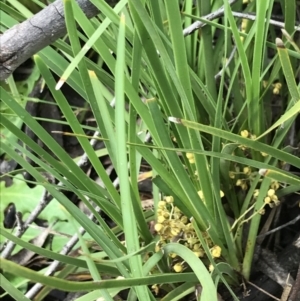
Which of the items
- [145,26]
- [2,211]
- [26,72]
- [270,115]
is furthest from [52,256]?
[26,72]

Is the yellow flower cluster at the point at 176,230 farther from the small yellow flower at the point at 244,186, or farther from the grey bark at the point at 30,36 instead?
the grey bark at the point at 30,36

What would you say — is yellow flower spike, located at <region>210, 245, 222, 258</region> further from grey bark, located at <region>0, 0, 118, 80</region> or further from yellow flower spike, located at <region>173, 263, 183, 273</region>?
grey bark, located at <region>0, 0, 118, 80</region>

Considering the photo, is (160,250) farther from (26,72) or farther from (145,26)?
(26,72)

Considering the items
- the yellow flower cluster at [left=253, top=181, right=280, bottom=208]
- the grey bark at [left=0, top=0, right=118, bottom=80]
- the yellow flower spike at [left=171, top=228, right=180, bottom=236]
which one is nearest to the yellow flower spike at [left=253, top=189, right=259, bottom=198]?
the yellow flower cluster at [left=253, top=181, right=280, bottom=208]

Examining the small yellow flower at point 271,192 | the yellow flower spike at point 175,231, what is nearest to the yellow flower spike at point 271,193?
the small yellow flower at point 271,192

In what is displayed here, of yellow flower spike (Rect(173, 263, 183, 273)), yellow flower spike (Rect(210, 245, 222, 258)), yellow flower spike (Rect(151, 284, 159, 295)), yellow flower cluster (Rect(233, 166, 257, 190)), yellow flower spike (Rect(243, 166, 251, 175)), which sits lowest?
yellow flower spike (Rect(151, 284, 159, 295))

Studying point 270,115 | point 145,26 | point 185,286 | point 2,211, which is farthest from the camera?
point 2,211

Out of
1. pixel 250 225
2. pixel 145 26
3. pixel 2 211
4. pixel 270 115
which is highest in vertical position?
pixel 145 26
